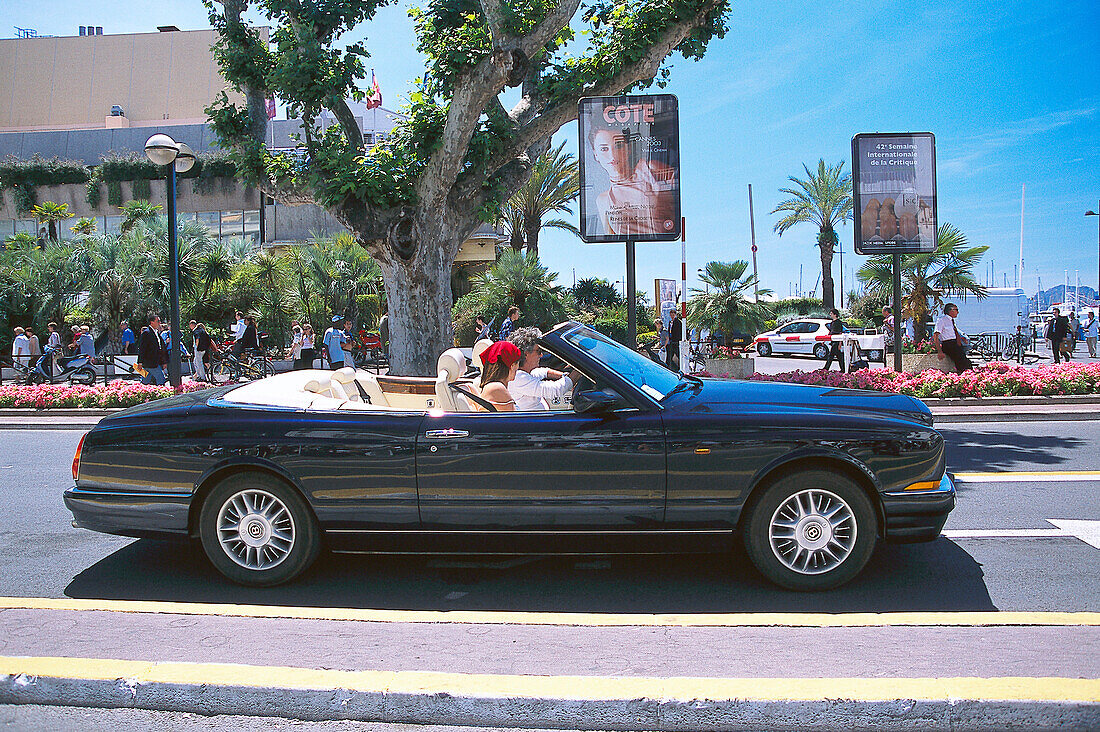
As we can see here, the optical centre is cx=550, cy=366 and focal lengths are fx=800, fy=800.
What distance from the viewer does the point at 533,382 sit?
15.9 feet

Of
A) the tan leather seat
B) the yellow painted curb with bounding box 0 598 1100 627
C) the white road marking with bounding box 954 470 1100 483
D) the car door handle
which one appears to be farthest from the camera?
the white road marking with bounding box 954 470 1100 483

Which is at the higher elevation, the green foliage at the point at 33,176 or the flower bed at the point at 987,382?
the green foliage at the point at 33,176

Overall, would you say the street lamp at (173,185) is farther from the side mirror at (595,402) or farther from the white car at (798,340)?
the white car at (798,340)

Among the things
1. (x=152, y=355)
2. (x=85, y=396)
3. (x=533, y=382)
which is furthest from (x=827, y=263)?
(x=533, y=382)

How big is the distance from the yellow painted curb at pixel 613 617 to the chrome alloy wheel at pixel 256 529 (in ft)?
1.32

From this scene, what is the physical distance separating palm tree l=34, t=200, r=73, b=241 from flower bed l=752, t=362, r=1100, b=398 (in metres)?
43.0

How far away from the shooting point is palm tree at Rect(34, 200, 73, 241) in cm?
4281

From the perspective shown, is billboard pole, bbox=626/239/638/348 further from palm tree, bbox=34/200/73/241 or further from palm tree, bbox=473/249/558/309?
palm tree, bbox=34/200/73/241

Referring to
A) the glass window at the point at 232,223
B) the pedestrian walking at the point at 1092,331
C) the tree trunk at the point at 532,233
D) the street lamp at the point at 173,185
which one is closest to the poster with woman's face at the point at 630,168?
the street lamp at the point at 173,185

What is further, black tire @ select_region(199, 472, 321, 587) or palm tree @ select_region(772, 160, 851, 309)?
palm tree @ select_region(772, 160, 851, 309)

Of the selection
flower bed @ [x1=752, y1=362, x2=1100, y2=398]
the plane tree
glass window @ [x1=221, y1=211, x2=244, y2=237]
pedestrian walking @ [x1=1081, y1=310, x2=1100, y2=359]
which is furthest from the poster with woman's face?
glass window @ [x1=221, y1=211, x2=244, y2=237]

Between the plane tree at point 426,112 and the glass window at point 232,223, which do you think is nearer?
the plane tree at point 426,112

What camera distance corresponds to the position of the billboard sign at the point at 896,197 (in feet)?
47.1

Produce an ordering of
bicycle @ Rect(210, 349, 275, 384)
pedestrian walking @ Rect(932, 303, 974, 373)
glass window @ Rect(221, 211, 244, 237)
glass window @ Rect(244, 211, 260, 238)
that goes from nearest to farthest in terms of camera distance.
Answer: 1. pedestrian walking @ Rect(932, 303, 974, 373)
2. bicycle @ Rect(210, 349, 275, 384)
3. glass window @ Rect(244, 211, 260, 238)
4. glass window @ Rect(221, 211, 244, 237)
